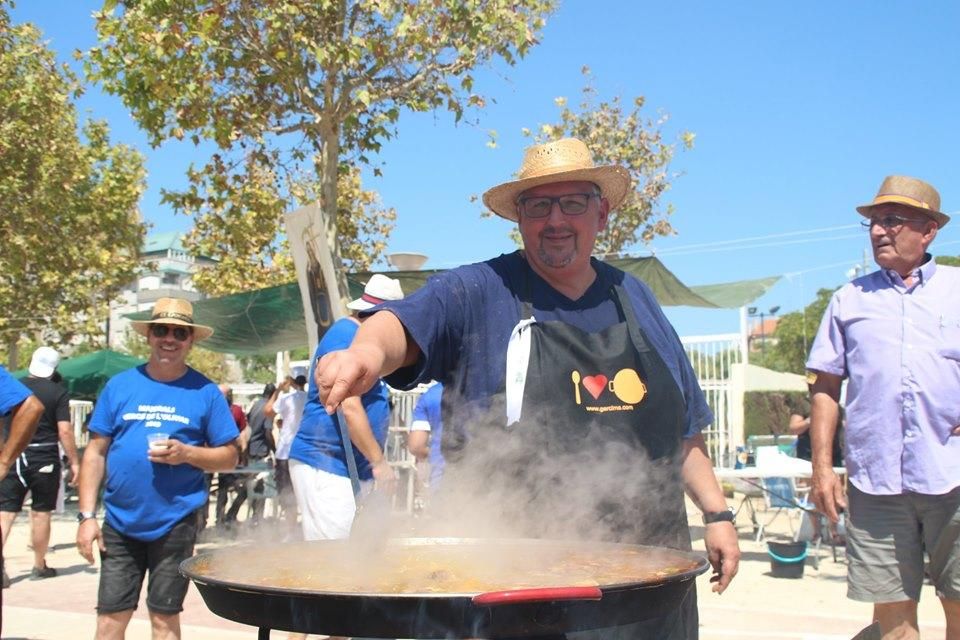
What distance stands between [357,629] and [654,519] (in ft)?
3.94

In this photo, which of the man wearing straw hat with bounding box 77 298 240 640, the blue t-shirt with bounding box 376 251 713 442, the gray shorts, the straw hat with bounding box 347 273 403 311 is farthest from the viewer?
the straw hat with bounding box 347 273 403 311

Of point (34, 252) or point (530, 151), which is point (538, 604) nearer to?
point (530, 151)

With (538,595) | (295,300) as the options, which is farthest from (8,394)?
(295,300)

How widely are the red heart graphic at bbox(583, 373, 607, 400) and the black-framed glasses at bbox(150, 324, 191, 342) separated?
2.44 meters

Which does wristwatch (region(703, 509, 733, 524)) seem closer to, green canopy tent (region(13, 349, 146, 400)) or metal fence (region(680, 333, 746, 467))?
metal fence (region(680, 333, 746, 467))

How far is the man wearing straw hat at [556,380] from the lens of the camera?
95.3 inches

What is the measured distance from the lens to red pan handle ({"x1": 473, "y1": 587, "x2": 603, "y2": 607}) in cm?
162

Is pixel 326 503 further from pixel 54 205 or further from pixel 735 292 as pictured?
pixel 54 205

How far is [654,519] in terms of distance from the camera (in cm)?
264

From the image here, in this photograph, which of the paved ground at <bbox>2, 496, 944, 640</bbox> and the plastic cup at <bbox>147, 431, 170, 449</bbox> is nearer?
the plastic cup at <bbox>147, 431, 170, 449</bbox>

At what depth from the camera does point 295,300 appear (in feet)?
32.9

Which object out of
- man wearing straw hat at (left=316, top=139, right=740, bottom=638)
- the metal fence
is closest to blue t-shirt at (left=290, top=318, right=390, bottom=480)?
man wearing straw hat at (left=316, top=139, right=740, bottom=638)

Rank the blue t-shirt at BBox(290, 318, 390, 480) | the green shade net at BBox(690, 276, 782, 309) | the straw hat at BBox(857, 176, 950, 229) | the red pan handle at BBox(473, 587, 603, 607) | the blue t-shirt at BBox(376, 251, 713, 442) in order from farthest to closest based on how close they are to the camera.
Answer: the green shade net at BBox(690, 276, 782, 309) < the blue t-shirt at BBox(290, 318, 390, 480) < the straw hat at BBox(857, 176, 950, 229) < the blue t-shirt at BBox(376, 251, 713, 442) < the red pan handle at BBox(473, 587, 603, 607)

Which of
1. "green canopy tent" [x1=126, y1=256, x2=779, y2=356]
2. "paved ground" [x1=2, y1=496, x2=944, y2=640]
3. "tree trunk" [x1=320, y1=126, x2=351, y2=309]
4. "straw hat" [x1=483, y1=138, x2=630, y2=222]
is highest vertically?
"tree trunk" [x1=320, y1=126, x2=351, y2=309]
